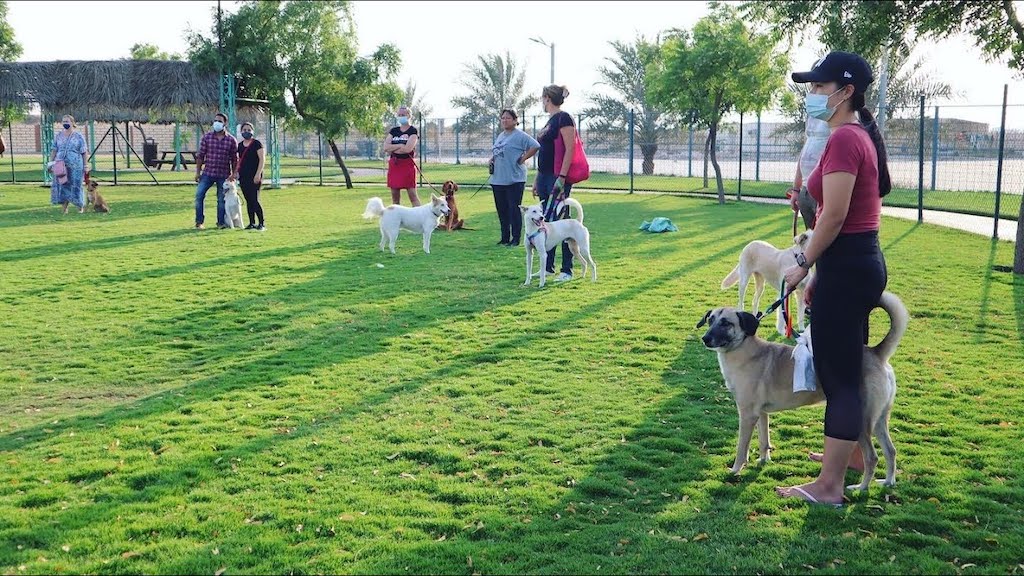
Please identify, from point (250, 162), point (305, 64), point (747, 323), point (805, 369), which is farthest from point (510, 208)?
point (305, 64)

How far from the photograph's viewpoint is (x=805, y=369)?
4.06m

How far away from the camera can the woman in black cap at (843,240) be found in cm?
366

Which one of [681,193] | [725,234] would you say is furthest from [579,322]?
[681,193]

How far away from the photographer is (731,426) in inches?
205

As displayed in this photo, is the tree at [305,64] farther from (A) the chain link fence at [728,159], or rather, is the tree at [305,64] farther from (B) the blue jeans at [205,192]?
(B) the blue jeans at [205,192]

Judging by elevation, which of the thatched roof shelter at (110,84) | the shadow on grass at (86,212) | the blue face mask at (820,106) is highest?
the thatched roof shelter at (110,84)

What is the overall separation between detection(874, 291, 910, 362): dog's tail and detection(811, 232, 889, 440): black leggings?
0.07 metres

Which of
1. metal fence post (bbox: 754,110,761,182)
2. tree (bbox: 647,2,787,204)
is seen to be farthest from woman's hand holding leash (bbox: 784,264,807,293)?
metal fence post (bbox: 754,110,761,182)

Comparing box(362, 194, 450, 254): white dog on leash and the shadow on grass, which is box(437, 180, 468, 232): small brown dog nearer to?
box(362, 194, 450, 254): white dog on leash

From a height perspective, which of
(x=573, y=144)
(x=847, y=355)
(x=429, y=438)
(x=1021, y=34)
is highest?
(x=1021, y=34)

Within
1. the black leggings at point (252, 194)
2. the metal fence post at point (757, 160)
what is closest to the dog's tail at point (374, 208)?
the black leggings at point (252, 194)

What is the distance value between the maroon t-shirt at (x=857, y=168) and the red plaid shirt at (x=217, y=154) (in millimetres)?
12769

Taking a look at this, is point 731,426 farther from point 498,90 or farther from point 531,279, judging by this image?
point 498,90

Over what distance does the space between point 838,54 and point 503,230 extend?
9.55 meters
